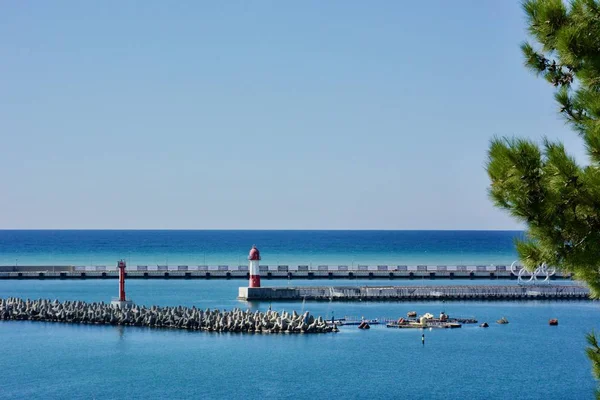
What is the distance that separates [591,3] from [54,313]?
1683 inches

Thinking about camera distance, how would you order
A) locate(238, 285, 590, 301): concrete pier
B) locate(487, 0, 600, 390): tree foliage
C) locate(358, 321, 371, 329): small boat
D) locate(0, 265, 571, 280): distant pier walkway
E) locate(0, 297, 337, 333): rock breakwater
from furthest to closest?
1. locate(0, 265, 571, 280): distant pier walkway
2. locate(238, 285, 590, 301): concrete pier
3. locate(358, 321, 371, 329): small boat
4. locate(0, 297, 337, 333): rock breakwater
5. locate(487, 0, 600, 390): tree foliage

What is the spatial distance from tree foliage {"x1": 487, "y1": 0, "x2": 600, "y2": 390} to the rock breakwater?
111 feet

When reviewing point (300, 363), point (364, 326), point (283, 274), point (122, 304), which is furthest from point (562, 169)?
point (283, 274)

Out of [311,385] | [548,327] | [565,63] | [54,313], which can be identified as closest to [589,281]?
[565,63]

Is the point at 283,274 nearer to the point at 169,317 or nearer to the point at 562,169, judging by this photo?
the point at 169,317

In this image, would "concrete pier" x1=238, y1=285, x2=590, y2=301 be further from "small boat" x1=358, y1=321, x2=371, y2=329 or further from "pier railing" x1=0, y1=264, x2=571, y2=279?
"pier railing" x1=0, y1=264, x2=571, y2=279

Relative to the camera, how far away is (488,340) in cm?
4481

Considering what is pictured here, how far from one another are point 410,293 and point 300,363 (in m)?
27.0

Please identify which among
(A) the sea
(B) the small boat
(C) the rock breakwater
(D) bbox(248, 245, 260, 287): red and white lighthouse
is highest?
(D) bbox(248, 245, 260, 287): red and white lighthouse

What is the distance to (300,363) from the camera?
37.9 meters

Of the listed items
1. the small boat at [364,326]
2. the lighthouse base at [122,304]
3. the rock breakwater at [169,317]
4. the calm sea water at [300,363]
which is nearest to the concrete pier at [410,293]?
the calm sea water at [300,363]

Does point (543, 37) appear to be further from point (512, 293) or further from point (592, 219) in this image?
point (512, 293)

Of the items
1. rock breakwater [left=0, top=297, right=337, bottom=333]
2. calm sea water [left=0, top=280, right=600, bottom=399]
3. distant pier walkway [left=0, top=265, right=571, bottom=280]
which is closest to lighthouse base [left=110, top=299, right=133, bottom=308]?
rock breakwater [left=0, top=297, right=337, bottom=333]

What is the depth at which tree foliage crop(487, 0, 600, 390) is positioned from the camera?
441 inches
